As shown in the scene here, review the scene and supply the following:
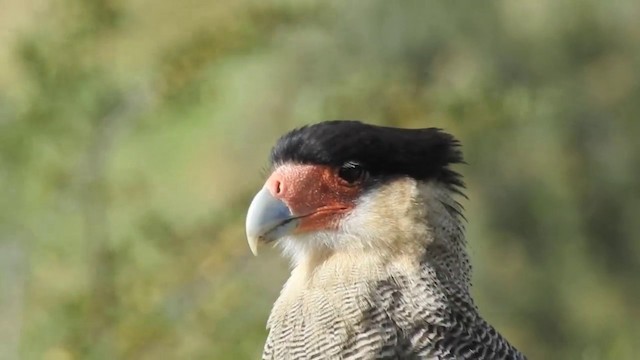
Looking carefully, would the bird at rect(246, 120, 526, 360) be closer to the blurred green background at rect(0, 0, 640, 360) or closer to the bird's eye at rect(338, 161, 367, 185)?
the bird's eye at rect(338, 161, 367, 185)

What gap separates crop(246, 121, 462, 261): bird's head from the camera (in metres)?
1.10

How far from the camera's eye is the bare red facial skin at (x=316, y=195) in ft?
3.72

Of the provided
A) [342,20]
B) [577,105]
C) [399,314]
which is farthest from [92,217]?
[577,105]

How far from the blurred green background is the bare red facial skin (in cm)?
79

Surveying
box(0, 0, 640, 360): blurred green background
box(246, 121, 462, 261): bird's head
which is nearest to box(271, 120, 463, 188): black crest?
box(246, 121, 462, 261): bird's head

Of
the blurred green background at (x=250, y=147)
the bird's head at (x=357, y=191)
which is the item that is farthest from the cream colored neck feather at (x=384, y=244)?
the blurred green background at (x=250, y=147)

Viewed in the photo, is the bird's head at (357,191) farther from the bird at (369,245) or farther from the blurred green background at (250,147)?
the blurred green background at (250,147)

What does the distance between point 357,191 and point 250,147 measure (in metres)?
1.38

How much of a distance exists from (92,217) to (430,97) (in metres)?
0.98

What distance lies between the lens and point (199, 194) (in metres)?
2.34

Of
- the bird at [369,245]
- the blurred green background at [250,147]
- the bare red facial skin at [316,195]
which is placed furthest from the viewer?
the blurred green background at [250,147]

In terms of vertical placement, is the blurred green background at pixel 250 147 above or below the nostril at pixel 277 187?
above

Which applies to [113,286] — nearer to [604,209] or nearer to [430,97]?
[430,97]

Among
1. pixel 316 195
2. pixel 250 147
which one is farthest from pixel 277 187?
pixel 250 147
